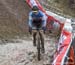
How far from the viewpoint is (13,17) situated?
2041 cm

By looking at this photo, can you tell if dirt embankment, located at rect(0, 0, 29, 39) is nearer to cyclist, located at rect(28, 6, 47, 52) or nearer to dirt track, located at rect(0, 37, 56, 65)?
dirt track, located at rect(0, 37, 56, 65)

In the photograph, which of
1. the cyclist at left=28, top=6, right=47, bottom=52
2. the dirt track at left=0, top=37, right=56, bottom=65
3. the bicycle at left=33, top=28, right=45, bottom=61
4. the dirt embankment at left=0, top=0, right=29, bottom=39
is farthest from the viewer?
the dirt embankment at left=0, top=0, right=29, bottom=39

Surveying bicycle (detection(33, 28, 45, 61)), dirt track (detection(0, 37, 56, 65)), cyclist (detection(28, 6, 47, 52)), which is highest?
cyclist (detection(28, 6, 47, 52))

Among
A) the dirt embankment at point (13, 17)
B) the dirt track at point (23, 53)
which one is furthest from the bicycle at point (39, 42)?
the dirt embankment at point (13, 17)

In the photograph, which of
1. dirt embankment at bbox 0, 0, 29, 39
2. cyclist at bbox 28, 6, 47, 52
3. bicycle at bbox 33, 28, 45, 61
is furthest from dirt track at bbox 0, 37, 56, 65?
dirt embankment at bbox 0, 0, 29, 39

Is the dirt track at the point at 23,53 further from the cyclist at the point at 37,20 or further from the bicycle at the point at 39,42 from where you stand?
the cyclist at the point at 37,20

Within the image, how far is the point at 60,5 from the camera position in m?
29.9

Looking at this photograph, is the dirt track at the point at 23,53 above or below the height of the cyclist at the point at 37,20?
below

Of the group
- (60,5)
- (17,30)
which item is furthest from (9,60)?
(60,5)

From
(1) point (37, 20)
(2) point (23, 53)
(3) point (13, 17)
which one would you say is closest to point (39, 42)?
(1) point (37, 20)

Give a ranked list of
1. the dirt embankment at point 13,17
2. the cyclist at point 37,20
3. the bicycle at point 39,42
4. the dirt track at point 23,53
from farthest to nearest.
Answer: the dirt embankment at point 13,17
the cyclist at point 37,20
the bicycle at point 39,42
the dirt track at point 23,53

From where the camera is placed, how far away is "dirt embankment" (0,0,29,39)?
18.2 meters

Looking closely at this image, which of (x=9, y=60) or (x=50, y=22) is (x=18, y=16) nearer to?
(x=50, y=22)

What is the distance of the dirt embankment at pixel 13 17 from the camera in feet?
59.8
